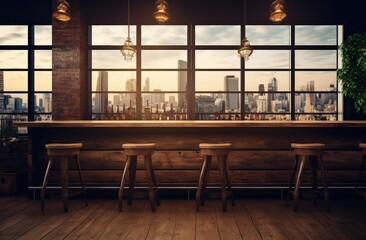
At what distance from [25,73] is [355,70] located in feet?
20.3

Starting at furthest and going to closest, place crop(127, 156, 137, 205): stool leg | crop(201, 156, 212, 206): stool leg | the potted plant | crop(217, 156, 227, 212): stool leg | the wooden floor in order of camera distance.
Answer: the potted plant, crop(127, 156, 137, 205): stool leg, crop(201, 156, 212, 206): stool leg, crop(217, 156, 227, 212): stool leg, the wooden floor

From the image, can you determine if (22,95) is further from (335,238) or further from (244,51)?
(335,238)

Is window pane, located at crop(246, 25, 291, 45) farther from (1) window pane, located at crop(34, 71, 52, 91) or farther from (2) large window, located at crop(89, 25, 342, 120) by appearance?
(1) window pane, located at crop(34, 71, 52, 91)

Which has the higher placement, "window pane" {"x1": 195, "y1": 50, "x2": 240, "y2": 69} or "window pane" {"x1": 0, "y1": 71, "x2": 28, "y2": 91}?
"window pane" {"x1": 195, "y1": 50, "x2": 240, "y2": 69}

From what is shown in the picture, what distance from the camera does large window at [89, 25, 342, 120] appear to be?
A: 6.25m

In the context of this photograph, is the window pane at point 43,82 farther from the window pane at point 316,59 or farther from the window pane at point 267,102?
the window pane at point 316,59

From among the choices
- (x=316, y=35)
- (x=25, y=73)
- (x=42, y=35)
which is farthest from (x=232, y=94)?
(x=25, y=73)

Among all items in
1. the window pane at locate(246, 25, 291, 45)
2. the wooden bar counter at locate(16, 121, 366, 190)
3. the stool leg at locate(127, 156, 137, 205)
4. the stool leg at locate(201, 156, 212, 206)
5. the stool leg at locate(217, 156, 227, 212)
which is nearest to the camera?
the stool leg at locate(217, 156, 227, 212)

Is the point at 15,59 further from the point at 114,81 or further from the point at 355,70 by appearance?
the point at 355,70

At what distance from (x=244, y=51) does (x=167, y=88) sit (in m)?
2.14

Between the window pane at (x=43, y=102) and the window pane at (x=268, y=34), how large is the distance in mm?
4207

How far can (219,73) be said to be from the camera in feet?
20.8

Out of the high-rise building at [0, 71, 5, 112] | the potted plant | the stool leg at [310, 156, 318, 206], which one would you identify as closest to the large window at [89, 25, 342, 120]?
the potted plant

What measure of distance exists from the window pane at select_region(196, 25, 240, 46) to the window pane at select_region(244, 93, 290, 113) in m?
1.19
